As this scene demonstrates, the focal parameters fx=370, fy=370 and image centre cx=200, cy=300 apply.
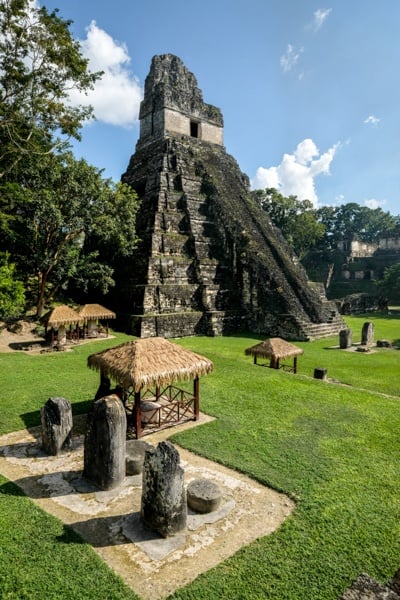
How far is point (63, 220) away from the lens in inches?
672

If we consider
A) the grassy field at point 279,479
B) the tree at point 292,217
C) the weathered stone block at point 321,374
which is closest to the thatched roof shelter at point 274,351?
the grassy field at point 279,479

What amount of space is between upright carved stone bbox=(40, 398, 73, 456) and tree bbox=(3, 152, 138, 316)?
39.6 ft

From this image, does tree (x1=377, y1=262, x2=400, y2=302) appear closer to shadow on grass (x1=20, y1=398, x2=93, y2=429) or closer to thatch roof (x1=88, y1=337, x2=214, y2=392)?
thatch roof (x1=88, y1=337, x2=214, y2=392)

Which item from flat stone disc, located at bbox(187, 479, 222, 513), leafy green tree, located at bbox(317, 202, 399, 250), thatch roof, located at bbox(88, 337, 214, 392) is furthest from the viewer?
leafy green tree, located at bbox(317, 202, 399, 250)

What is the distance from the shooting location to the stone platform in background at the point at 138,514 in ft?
13.1

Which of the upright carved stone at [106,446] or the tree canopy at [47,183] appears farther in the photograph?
the tree canopy at [47,183]

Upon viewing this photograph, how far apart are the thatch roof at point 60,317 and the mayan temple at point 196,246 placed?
310 cm

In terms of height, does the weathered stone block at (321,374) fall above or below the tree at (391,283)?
below

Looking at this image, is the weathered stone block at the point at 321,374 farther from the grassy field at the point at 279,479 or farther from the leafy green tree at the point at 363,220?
the leafy green tree at the point at 363,220

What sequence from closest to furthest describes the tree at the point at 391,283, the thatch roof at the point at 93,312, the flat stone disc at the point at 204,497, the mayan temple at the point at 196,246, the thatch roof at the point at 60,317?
the flat stone disc at the point at 204,497 → the thatch roof at the point at 60,317 → the thatch roof at the point at 93,312 → the mayan temple at the point at 196,246 → the tree at the point at 391,283

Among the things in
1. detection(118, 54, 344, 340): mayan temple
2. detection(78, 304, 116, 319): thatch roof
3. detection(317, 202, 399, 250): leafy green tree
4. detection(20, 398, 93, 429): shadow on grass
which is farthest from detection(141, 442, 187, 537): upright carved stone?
detection(317, 202, 399, 250): leafy green tree

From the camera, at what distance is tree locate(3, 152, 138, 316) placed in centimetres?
1692

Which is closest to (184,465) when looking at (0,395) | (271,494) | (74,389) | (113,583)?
(271,494)

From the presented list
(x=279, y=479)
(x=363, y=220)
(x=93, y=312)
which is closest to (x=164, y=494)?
(x=279, y=479)
